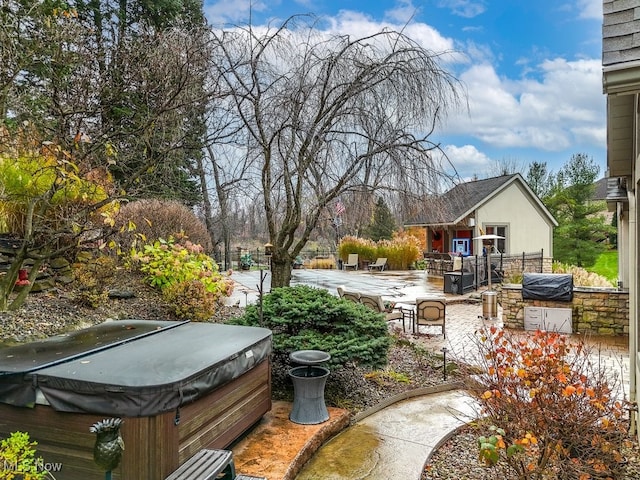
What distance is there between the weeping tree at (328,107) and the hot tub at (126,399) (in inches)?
126

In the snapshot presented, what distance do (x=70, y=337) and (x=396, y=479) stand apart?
9.96ft

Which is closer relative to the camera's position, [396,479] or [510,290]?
[396,479]

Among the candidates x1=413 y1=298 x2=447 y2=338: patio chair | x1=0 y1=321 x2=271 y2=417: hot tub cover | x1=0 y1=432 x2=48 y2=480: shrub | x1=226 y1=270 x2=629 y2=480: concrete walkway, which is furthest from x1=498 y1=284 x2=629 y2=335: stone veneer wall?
x1=0 y1=432 x2=48 y2=480: shrub

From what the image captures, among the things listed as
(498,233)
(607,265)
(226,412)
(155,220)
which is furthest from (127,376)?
(607,265)

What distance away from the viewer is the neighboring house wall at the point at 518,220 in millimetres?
21500

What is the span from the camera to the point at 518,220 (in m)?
22.3

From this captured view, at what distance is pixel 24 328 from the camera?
186 inches

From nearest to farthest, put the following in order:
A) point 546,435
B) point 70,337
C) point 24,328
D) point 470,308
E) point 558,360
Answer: point 546,435
point 558,360
point 70,337
point 24,328
point 470,308

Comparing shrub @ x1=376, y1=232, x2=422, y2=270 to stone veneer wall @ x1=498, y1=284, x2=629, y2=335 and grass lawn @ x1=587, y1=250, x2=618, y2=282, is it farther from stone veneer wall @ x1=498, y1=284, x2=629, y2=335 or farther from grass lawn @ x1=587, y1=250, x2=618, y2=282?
stone veneer wall @ x1=498, y1=284, x2=629, y2=335

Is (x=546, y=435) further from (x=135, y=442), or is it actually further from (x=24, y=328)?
(x=24, y=328)

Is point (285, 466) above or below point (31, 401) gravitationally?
below

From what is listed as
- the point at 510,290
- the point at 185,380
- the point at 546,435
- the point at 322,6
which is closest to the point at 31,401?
the point at 185,380

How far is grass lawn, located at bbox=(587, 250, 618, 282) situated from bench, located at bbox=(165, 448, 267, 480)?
22299 mm

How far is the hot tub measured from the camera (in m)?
2.60
